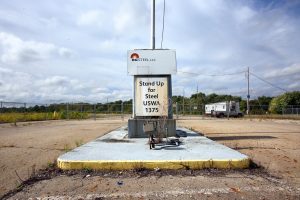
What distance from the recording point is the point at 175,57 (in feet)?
36.0

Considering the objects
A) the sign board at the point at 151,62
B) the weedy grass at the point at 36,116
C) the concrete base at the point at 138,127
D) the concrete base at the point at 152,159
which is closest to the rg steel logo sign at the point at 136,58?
the sign board at the point at 151,62

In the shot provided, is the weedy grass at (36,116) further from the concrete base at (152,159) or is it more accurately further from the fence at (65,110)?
the concrete base at (152,159)

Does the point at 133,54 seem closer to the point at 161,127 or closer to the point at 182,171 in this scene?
the point at 161,127

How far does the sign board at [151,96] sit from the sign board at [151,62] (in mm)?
279

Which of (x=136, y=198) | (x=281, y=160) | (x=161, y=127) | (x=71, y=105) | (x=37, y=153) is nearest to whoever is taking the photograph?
(x=136, y=198)

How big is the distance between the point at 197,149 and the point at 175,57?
419 cm

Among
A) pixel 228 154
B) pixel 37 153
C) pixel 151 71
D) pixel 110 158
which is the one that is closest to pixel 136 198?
pixel 110 158

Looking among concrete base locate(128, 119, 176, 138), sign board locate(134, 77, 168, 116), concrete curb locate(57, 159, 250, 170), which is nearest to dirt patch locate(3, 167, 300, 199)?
concrete curb locate(57, 159, 250, 170)

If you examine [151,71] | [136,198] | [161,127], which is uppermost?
[151,71]

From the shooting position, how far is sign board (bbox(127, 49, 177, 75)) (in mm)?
10906

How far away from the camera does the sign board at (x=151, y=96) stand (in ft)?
Answer: 35.3

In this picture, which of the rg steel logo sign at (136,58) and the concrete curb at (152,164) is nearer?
the concrete curb at (152,164)

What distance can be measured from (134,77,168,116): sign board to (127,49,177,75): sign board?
279mm

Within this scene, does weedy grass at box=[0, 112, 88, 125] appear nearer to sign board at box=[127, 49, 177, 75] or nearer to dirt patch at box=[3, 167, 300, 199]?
sign board at box=[127, 49, 177, 75]
